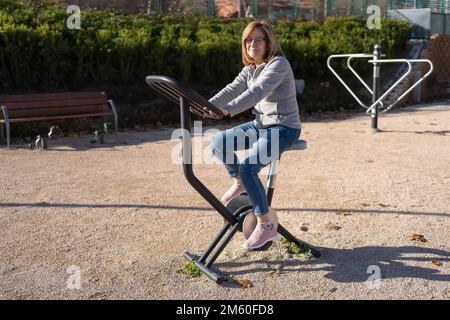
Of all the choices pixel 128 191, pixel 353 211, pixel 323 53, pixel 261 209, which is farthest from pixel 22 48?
pixel 261 209

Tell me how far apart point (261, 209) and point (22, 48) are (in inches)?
315

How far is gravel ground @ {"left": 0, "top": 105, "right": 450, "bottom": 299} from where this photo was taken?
3.62 metres

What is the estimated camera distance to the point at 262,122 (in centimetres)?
382

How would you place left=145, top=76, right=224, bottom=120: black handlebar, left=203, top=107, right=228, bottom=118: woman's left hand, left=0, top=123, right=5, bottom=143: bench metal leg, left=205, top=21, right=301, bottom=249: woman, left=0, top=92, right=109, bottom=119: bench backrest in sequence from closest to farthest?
left=145, top=76, right=224, bottom=120: black handlebar
left=203, top=107, right=228, bottom=118: woman's left hand
left=205, top=21, right=301, bottom=249: woman
left=0, top=123, right=5, bottom=143: bench metal leg
left=0, top=92, right=109, bottom=119: bench backrest

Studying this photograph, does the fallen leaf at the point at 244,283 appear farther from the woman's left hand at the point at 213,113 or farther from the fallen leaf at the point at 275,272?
the woman's left hand at the point at 213,113

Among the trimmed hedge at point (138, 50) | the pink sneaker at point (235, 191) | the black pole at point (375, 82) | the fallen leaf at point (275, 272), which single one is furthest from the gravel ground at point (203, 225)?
the trimmed hedge at point (138, 50)

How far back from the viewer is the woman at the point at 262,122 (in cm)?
365

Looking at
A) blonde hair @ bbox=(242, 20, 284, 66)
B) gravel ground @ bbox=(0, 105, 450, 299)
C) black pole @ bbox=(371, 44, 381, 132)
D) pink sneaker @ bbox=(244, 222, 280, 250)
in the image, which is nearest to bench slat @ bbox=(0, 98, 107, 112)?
gravel ground @ bbox=(0, 105, 450, 299)

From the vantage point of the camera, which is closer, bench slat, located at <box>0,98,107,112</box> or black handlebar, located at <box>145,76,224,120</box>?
black handlebar, located at <box>145,76,224,120</box>

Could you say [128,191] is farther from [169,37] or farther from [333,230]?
[169,37]

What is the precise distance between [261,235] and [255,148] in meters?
0.55

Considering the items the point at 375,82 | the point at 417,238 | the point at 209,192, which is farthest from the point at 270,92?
the point at 375,82

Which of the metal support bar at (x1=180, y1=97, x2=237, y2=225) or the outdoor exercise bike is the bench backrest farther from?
the metal support bar at (x1=180, y1=97, x2=237, y2=225)

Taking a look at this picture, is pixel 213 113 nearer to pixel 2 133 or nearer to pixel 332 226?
pixel 332 226
